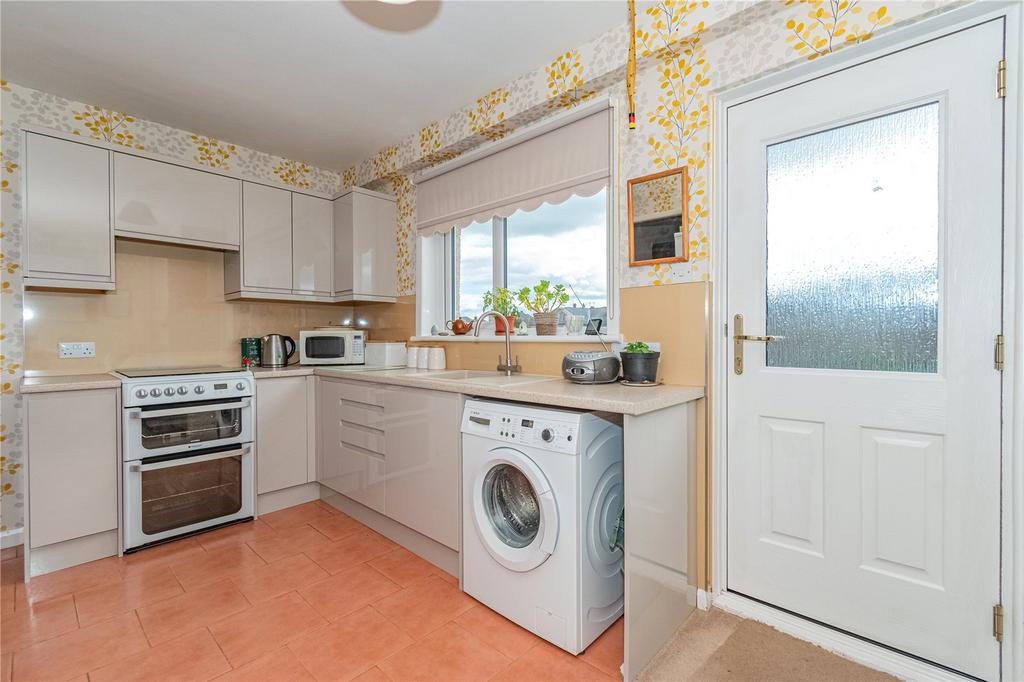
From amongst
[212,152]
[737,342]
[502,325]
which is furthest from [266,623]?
[212,152]

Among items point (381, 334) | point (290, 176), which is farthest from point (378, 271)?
point (290, 176)

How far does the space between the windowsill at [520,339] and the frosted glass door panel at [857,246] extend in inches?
27.2

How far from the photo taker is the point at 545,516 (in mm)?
1658

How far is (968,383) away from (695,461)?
0.90 m

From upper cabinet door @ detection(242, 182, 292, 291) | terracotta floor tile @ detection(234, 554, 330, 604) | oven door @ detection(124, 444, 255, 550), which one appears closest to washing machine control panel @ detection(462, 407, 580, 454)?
terracotta floor tile @ detection(234, 554, 330, 604)

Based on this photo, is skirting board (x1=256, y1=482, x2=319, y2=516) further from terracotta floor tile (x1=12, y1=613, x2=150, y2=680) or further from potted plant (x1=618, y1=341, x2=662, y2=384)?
potted plant (x1=618, y1=341, x2=662, y2=384)

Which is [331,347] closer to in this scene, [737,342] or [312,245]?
[312,245]

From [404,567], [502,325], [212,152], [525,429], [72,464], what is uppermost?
[212,152]

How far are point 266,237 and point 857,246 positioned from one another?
3372 millimetres

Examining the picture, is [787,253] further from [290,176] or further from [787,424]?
[290,176]

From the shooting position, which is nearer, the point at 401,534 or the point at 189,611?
the point at 189,611

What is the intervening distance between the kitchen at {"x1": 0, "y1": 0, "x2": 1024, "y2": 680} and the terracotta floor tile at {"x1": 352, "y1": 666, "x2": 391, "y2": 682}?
0.04 feet

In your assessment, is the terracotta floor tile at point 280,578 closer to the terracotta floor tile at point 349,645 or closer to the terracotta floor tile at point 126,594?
the terracotta floor tile at point 126,594

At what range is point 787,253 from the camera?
1.80 meters
